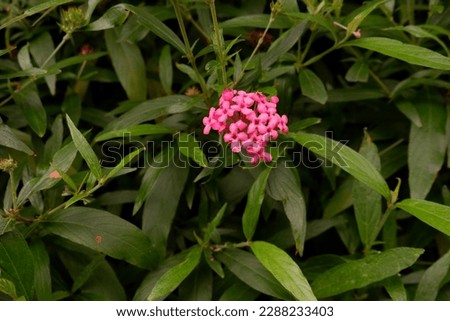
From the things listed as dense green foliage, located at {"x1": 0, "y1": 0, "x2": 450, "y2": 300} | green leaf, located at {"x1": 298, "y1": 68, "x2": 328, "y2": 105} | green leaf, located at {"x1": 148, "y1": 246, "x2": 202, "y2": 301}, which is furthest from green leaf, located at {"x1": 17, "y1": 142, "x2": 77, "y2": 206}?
green leaf, located at {"x1": 298, "y1": 68, "x2": 328, "y2": 105}

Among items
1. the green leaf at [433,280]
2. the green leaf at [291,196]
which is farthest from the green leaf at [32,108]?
the green leaf at [433,280]

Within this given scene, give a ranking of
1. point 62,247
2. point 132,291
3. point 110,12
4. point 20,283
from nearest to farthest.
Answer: point 20,283 < point 110,12 < point 62,247 < point 132,291

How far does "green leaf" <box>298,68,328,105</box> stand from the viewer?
158cm

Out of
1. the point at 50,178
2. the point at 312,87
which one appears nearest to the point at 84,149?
the point at 50,178

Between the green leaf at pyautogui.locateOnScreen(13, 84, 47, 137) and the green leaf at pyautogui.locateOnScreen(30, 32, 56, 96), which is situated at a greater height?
the green leaf at pyautogui.locateOnScreen(30, 32, 56, 96)

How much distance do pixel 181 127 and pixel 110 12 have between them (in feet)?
1.10

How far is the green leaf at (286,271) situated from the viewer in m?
1.27

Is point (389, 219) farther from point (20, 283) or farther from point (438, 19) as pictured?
point (20, 283)

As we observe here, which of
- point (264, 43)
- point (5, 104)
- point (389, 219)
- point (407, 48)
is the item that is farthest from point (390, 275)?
point (5, 104)

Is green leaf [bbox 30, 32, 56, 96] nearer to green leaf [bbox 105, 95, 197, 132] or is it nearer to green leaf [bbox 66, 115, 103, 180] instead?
green leaf [bbox 105, 95, 197, 132]

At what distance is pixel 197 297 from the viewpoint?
1555 millimetres

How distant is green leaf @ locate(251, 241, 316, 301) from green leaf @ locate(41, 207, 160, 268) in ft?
0.91

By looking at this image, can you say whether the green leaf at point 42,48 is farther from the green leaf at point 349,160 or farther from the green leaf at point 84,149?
the green leaf at point 349,160

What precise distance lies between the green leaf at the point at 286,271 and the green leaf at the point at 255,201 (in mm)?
62
